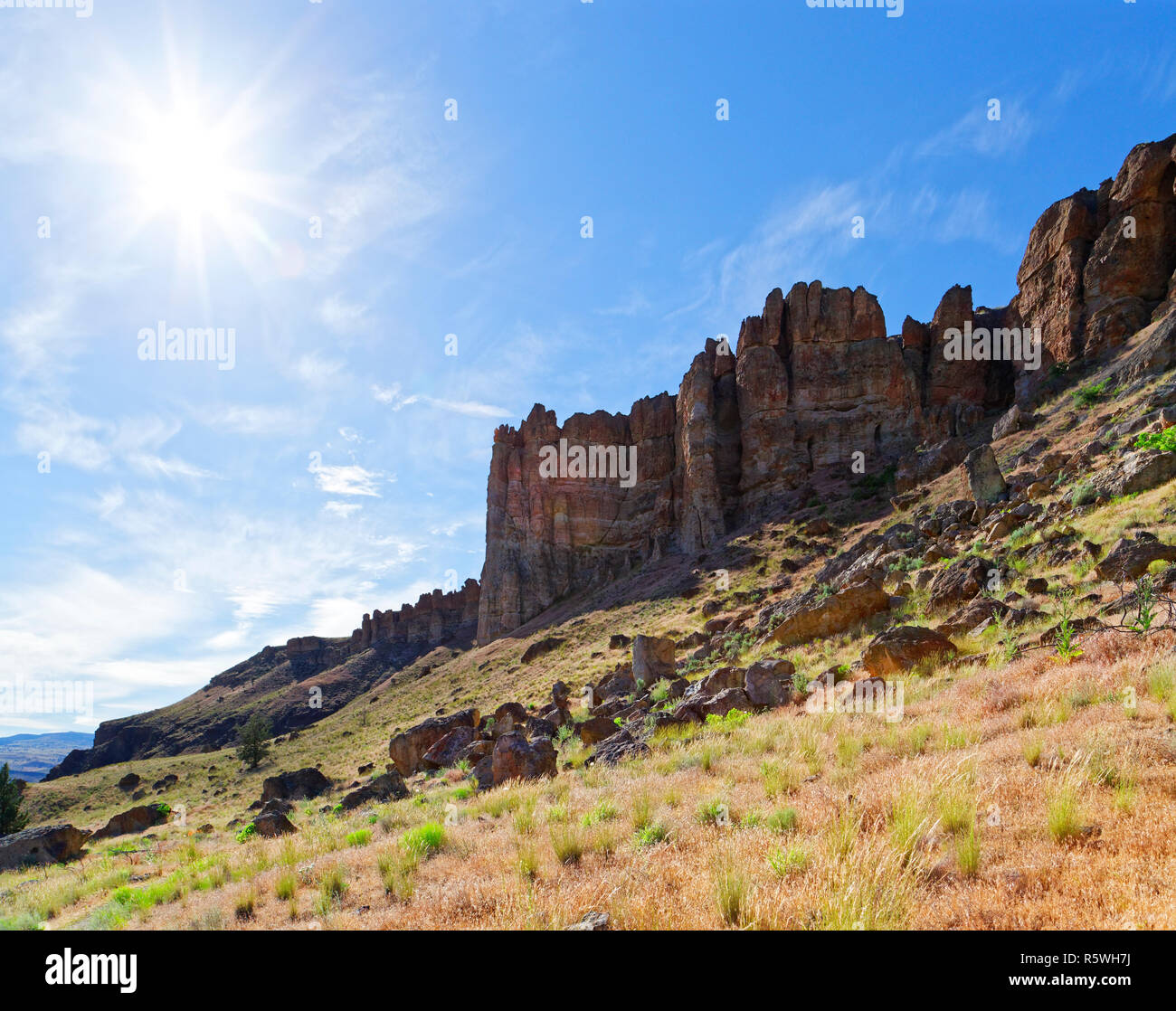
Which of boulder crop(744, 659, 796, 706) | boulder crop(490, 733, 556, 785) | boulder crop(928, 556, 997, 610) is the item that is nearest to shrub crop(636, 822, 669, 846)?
boulder crop(490, 733, 556, 785)

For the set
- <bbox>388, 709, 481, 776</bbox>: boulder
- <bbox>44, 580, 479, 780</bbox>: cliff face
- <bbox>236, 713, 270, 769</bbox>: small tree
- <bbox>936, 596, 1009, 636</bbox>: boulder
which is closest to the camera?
<bbox>936, 596, 1009, 636</bbox>: boulder

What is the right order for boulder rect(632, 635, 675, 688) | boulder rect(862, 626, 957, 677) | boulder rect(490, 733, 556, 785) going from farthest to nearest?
boulder rect(632, 635, 675, 688), boulder rect(862, 626, 957, 677), boulder rect(490, 733, 556, 785)

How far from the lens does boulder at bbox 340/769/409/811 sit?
1394cm

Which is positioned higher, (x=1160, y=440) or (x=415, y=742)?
(x=1160, y=440)

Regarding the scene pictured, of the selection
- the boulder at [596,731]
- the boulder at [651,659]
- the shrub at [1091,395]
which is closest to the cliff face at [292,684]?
the boulder at [651,659]

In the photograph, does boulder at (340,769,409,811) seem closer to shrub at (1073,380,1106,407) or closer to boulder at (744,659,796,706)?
boulder at (744,659,796,706)

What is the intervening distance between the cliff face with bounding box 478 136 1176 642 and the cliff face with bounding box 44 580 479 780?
985 inches

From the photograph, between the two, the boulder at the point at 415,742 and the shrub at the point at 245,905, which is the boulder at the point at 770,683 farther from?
the boulder at the point at 415,742

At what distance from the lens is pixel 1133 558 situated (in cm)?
1070

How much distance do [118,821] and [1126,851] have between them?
31.6 meters

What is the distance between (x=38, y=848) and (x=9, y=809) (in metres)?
24.3

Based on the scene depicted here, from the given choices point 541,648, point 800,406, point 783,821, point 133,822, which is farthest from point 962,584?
point 800,406

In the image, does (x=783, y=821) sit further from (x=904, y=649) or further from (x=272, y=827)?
(x=272, y=827)

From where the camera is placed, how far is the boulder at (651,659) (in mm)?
19403
